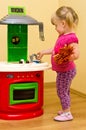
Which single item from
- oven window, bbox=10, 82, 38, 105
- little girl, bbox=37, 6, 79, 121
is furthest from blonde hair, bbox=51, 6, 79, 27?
oven window, bbox=10, 82, 38, 105

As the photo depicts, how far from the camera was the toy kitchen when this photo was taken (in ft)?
5.86

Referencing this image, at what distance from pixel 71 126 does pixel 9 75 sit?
48 centimetres

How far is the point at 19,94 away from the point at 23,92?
0.03 metres

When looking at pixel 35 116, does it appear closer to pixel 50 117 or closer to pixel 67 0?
pixel 50 117

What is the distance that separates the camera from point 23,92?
1821mm

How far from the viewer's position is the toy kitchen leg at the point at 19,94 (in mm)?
1792

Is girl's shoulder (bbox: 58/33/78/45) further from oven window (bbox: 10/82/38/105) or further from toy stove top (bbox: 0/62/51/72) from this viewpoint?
oven window (bbox: 10/82/38/105)

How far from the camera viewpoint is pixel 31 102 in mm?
1857

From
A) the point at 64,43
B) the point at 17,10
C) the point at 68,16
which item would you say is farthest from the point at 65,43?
the point at 17,10

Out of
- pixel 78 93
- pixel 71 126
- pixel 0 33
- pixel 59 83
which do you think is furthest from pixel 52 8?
pixel 71 126

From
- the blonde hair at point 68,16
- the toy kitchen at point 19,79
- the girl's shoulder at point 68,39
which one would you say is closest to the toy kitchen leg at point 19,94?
the toy kitchen at point 19,79

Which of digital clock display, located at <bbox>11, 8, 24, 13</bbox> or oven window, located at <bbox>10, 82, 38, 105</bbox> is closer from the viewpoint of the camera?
oven window, located at <bbox>10, 82, 38, 105</bbox>

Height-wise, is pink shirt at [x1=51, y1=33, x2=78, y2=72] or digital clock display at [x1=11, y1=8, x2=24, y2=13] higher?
digital clock display at [x1=11, y1=8, x2=24, y2=13]

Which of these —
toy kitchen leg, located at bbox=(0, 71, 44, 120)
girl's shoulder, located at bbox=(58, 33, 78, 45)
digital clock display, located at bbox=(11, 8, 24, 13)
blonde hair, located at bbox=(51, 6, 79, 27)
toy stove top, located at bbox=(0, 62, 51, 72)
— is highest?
digital clock display, located at bbox=(11, 8, 24, 13)
